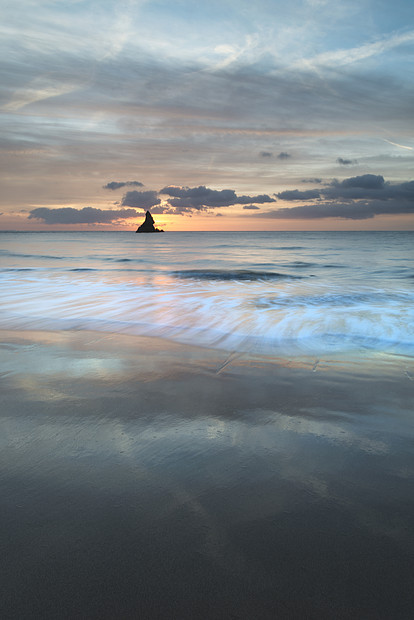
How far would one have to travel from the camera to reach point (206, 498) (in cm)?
219

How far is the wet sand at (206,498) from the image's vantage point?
1.63 metres

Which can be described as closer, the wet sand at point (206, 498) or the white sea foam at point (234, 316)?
the wet sand at point (206, 498)

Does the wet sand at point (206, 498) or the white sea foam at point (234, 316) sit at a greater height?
the wet sand at point (206, 498)

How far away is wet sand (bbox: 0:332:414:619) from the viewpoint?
163 cm

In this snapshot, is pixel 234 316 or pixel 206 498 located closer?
pixel 206 498

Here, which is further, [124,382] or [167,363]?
[167,363]

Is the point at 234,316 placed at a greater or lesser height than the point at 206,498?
lesser

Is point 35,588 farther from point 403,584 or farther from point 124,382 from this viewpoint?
point 124,382

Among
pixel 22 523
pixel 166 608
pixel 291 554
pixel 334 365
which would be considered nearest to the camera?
pixel 166 608

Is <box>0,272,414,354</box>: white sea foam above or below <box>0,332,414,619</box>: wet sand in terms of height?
below

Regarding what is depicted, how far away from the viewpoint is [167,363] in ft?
15.3

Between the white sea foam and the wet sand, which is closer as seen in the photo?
the wet sand

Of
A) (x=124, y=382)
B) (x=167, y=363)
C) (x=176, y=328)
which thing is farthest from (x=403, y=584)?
(x=176, y=328)

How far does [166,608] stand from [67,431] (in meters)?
1.61
